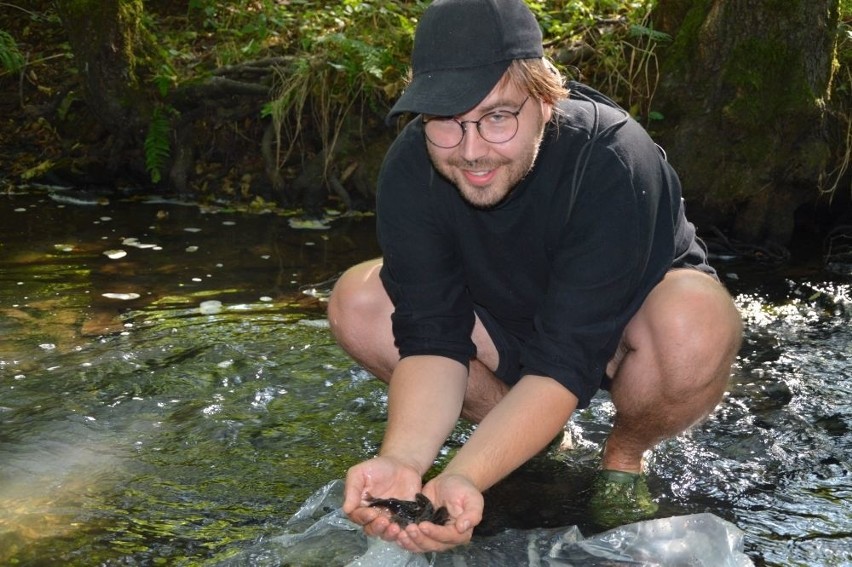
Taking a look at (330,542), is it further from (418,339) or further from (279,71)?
(279,71)

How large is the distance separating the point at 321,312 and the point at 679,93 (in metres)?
2.75

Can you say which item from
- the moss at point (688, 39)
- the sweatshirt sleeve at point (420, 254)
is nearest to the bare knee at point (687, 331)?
the sweatshirt sleeve at point (420, 254)

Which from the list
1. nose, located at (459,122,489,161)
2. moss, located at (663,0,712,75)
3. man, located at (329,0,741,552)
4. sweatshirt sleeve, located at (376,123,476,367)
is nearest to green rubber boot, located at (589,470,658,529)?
man, located at (329,0,741,552)

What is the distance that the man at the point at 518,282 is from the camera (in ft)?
8.27

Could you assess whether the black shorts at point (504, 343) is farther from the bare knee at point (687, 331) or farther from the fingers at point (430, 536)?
the fingers at point (430, 536)

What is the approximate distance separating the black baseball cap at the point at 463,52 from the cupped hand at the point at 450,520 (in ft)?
2.90

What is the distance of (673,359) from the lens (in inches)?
113

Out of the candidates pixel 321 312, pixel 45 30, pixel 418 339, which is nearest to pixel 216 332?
pixel 321 312

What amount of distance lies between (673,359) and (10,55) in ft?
20.7

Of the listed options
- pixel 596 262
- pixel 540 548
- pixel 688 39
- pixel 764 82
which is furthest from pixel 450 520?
pixel 688 39

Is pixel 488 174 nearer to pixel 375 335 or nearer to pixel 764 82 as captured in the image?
pixel 375 335

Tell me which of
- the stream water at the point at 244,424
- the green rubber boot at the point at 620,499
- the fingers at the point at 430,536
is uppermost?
the fingers at the point at 430,536

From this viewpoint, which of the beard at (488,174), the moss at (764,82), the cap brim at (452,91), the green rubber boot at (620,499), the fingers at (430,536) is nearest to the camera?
the fingers at (430,536)

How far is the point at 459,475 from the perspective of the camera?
241cm
